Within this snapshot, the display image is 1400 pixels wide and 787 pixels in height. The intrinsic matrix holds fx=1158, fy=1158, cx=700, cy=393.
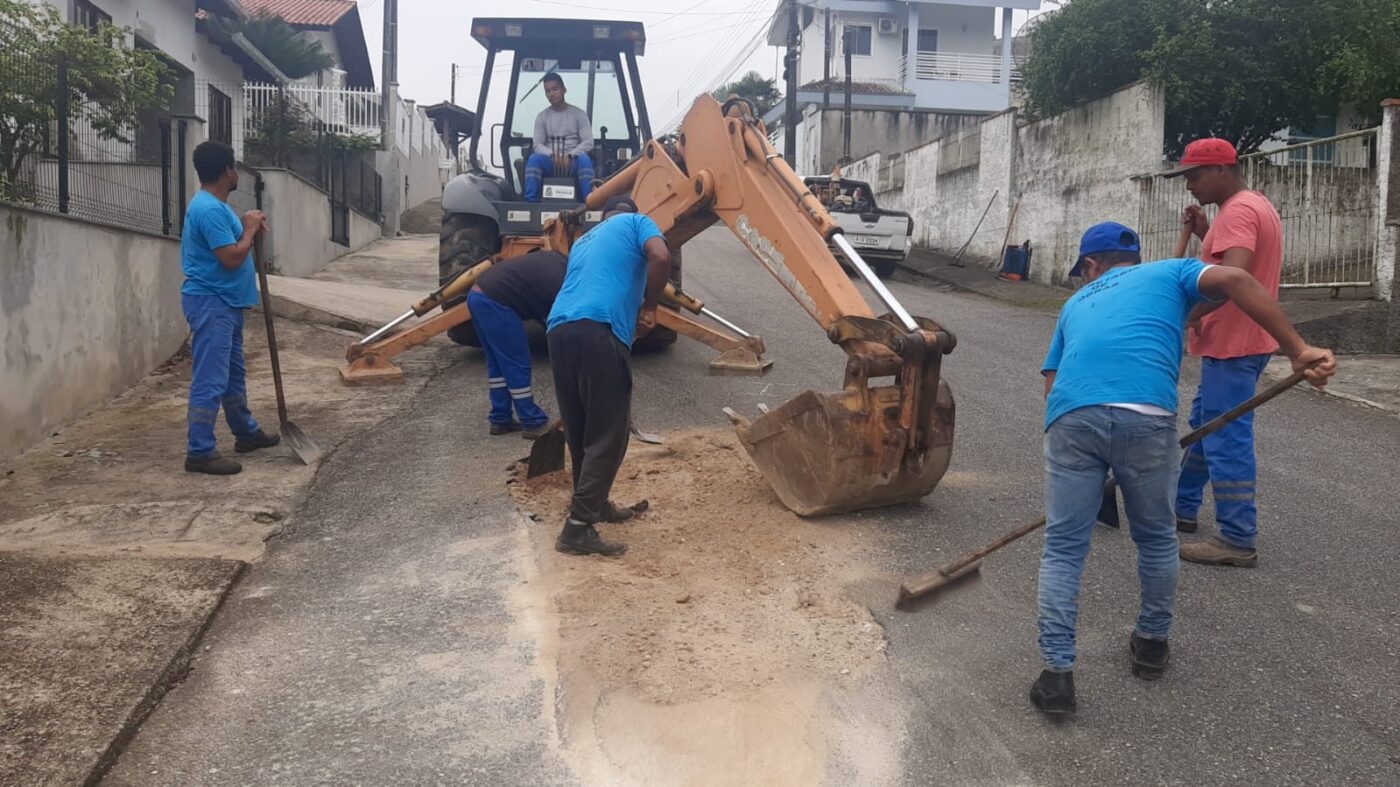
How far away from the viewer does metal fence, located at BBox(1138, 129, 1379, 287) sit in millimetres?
11531

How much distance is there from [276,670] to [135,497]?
2.56 meters

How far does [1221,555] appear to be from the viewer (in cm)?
501

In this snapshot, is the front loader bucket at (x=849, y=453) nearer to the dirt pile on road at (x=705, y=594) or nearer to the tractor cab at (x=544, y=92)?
the dirt pile on road at (x=705, y=594)

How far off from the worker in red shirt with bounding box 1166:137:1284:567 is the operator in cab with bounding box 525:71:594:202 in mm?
5715

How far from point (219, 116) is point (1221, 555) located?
14.7m

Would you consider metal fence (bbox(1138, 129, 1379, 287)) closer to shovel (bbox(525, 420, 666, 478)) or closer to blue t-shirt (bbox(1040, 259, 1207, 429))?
shovel (bbox(525, 420, 666, 478))

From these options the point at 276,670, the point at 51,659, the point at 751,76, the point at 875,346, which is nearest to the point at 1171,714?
the point at 875,346

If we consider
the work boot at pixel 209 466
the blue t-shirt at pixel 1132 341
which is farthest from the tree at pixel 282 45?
the blue t-shirt at pixel 1132 341

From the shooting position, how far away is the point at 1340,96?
52.0 ft

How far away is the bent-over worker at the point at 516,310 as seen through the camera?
23.6 feet

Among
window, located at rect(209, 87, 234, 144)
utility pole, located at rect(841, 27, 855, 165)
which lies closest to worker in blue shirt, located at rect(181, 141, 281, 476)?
window, located at rect(209, 87, 234, 144)

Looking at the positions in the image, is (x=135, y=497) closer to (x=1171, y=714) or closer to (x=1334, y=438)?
(x=1171, y=714)

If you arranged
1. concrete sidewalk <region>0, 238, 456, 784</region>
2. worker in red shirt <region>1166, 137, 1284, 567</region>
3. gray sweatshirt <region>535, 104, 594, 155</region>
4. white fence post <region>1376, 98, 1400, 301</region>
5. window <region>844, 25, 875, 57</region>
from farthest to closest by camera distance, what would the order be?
window <region>844, 25, 875, 57</region>, white fence post <region>1376, 98, 1400, 301</region>, gray sweatshirt <region>535, 104, 594, 155</region>, worker in red shirt <region>1166, 137, 1284, 567</region>, concrete sidewalk <region>0, 238, 456, 784</region>

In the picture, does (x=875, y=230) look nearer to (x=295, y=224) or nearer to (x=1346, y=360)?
(x=295, y=224)
